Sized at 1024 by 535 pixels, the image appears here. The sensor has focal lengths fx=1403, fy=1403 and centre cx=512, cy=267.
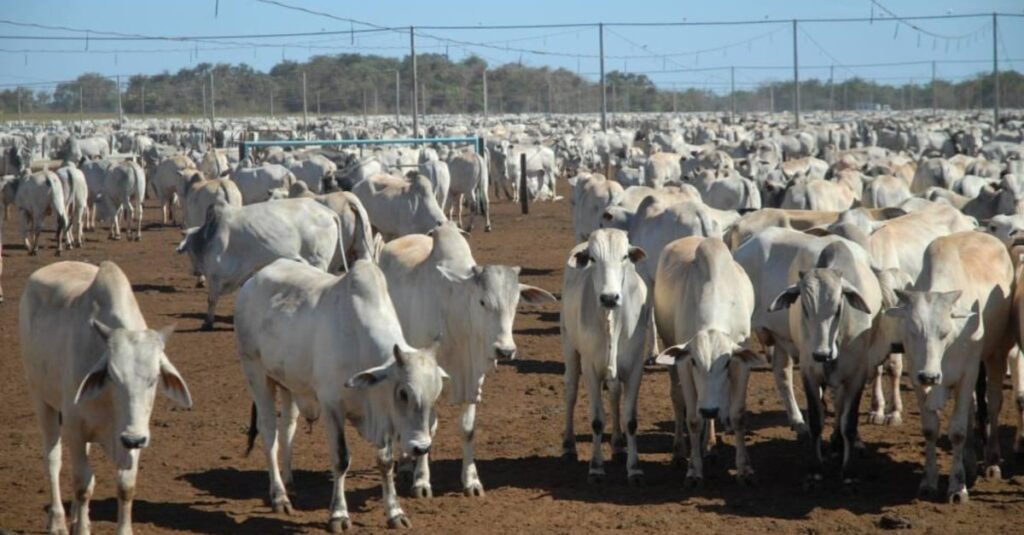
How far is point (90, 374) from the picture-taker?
766 centimetres

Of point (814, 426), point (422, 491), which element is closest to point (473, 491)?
point (422, 491)

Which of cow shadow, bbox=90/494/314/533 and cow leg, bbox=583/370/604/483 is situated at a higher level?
cow leg, bbox=583/370/604/483

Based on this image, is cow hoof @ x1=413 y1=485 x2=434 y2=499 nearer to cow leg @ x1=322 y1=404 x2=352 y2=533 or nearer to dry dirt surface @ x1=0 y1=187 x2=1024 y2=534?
dry dirt surface @ x1=0 y1=187 x2=1024 y2=534

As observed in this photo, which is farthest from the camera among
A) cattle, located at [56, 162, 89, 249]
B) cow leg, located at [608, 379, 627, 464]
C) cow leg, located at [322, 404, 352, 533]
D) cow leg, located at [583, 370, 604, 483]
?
cattle, located at [56, 162, 89, 249]

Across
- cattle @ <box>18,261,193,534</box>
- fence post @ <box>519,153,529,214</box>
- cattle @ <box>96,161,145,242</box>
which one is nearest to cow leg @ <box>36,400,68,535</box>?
cattle @ <box>18,261,193,534</box>

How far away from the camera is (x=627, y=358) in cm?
1038

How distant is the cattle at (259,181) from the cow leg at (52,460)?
2010 cm

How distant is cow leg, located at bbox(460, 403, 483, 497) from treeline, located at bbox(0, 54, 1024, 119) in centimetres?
7488

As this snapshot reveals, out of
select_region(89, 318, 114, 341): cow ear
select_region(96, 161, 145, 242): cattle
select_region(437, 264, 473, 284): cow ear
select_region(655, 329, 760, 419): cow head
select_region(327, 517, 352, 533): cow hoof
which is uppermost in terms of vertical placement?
select_region(96, 161, 145, 242): cattle

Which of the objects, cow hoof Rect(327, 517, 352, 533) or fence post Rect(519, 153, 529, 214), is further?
fence post Rect(519, 153, 529, 214)

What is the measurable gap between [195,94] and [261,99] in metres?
9.10

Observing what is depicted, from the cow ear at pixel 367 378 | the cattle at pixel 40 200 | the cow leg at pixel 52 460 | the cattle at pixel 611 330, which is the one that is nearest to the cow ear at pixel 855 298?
the cattle at pixel 611 330

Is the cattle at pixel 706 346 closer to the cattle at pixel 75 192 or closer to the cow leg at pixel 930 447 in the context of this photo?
the cow leg at pixel 930 447

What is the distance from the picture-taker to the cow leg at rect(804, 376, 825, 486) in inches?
385
